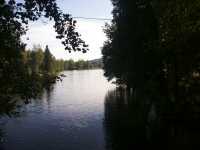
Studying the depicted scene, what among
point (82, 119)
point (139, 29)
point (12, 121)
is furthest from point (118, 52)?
point (12, 121)

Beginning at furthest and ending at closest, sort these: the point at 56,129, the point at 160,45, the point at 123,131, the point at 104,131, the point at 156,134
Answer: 1. the point at 56,129
2. the point at 104,131
3. the point at 123,131
4. the point at 156,134
5. the point at 160,45

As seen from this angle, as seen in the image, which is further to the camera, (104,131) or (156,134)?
(104,131)

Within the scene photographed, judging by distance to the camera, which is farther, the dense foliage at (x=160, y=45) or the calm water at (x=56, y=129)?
the calm water at (x=56, y=129)

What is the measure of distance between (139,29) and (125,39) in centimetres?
259

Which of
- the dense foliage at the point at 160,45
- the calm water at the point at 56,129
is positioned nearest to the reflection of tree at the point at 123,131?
the calm water at the point at 56,129

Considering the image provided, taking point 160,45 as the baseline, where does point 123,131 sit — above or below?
below

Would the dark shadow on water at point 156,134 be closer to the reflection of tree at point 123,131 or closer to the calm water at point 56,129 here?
the reflection of tree at point 123,131

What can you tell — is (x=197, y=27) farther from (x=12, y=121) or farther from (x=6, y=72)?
(x=12, y=121)

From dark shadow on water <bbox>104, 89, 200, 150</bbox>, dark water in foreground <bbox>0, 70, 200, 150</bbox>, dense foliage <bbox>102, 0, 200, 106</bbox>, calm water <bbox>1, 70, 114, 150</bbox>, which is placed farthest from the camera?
calm water <bbox>1, 70, 114, 150</bbox>

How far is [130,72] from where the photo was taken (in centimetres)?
2650

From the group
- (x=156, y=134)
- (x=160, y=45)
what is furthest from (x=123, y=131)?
(x=160, y=45)

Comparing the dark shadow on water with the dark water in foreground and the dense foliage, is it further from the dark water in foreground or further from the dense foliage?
the dense foliage

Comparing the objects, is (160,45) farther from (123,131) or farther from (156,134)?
(123,131)

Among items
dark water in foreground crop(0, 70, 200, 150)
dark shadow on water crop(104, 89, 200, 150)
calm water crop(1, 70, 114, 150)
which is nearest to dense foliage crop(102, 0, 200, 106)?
dark shadow on water crop(104, 89, 200, 150)
